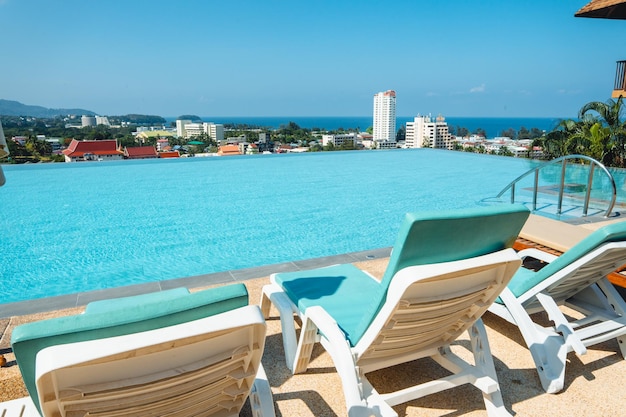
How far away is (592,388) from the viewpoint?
2.28m

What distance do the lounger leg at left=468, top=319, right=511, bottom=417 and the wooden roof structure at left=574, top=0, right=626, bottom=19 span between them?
11.7 meters

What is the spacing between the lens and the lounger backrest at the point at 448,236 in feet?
5.20

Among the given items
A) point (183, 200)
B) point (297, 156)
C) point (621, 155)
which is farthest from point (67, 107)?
point (621, 155)

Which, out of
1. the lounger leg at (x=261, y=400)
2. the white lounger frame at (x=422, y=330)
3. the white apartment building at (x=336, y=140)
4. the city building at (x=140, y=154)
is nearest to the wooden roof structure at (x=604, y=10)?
the white apartment building at (x=336, y=140)

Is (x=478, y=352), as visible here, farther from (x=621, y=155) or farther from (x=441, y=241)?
(x=621, y=155)

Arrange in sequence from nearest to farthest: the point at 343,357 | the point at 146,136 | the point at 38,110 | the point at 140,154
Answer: the point at 343,357, the point at 140,154, the point at 146,136, the point at 38,110

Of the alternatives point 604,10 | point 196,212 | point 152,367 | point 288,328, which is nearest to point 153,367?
point 152,367

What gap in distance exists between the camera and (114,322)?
3.39 ft

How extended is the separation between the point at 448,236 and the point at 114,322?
121 cm

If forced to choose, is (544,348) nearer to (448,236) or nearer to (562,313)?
(562,313)

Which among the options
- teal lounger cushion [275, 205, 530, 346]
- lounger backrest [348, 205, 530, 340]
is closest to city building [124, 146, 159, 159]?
teal lounger cushion [275, 205, 530, 346]

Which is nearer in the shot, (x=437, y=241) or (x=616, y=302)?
(x=437, y=241)

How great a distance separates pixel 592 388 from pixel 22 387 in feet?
10.00

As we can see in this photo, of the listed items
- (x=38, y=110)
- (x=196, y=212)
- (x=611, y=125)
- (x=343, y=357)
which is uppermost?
(x=38, y=110)
